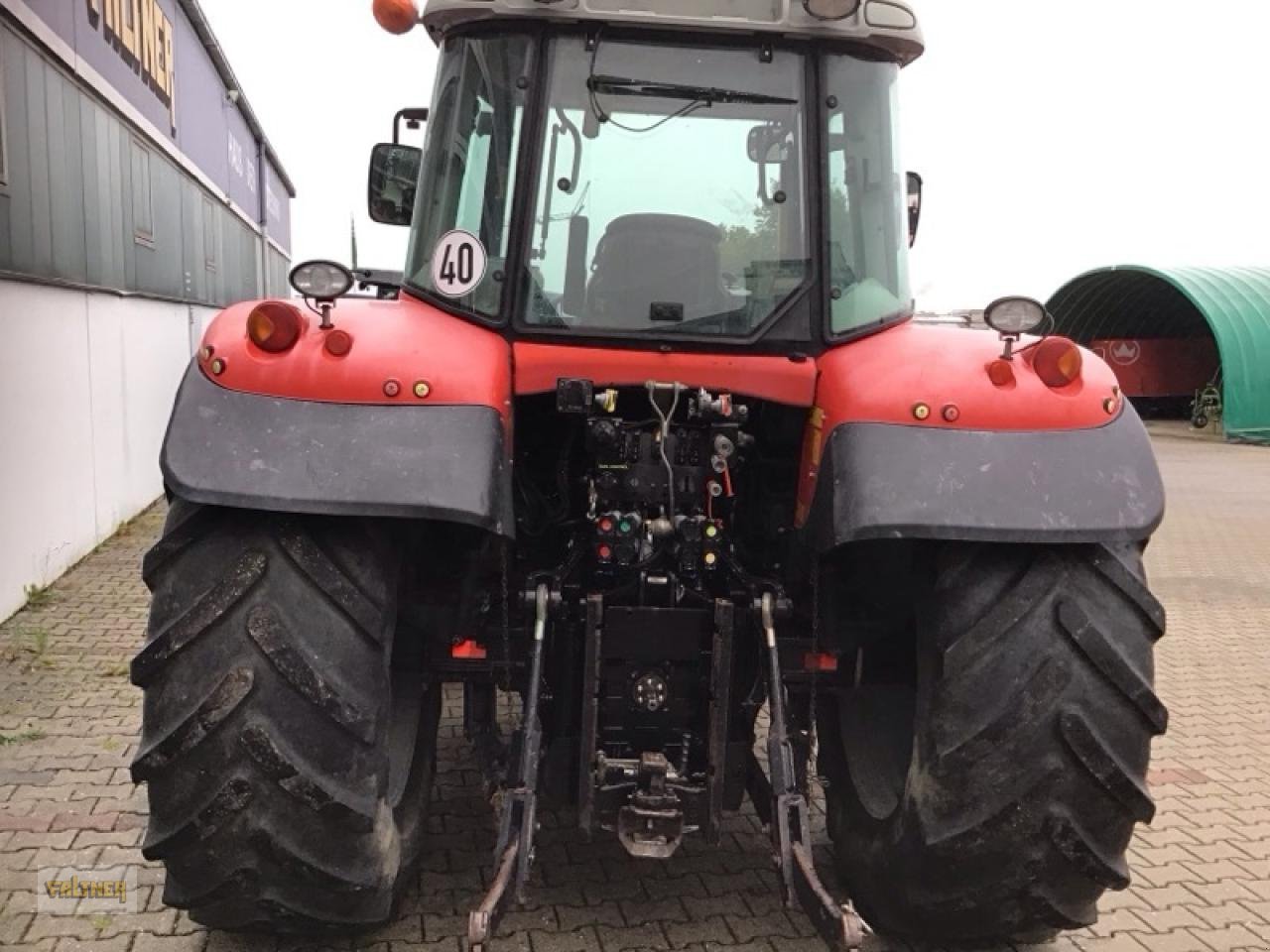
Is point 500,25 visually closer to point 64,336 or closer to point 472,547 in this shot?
point 472,547

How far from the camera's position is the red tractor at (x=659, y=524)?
259 centimetres

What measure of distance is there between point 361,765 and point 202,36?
14875 mm

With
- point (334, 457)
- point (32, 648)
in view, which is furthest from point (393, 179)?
point (32, 648)

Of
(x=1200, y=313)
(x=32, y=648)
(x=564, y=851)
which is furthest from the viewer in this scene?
(x=1200, y=313)

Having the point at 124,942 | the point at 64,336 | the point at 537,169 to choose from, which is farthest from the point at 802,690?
the point at 64,336

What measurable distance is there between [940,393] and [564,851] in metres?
1.93

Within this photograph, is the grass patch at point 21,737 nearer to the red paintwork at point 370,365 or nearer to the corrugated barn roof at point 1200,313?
the red paintwork at point 370,365

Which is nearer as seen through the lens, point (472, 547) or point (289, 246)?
point (472, 547)

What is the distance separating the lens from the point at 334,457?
2.58m

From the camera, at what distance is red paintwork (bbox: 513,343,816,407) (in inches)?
118

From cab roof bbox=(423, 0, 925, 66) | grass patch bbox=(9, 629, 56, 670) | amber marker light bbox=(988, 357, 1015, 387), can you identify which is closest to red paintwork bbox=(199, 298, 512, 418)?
cab roof bbox=(423, 0, 925, 66)

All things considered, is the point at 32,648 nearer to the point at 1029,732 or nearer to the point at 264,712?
the point at 264,712

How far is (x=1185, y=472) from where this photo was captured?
54.5 ft

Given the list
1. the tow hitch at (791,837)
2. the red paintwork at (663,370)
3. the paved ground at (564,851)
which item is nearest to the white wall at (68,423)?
the paved ground at (564,851)
